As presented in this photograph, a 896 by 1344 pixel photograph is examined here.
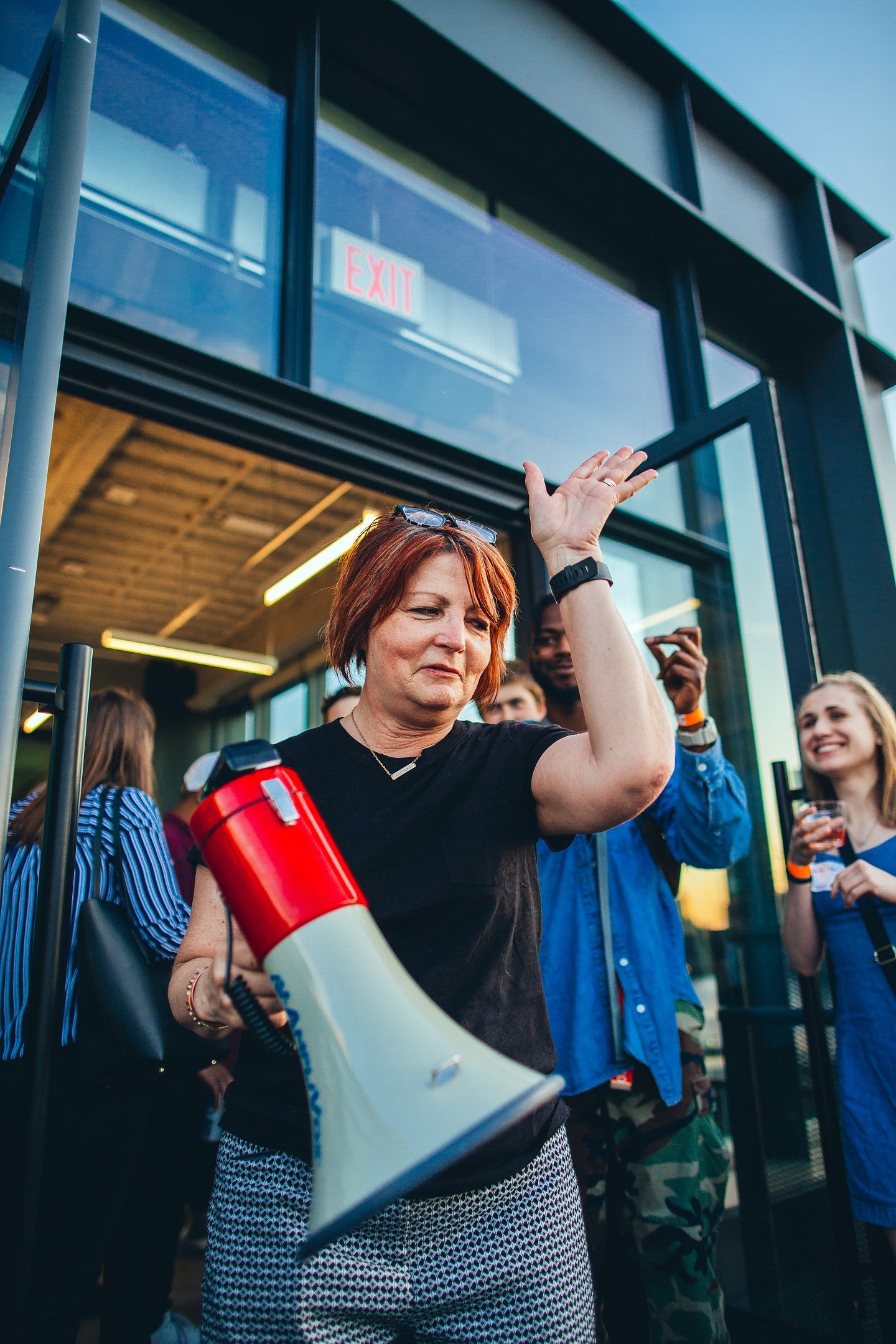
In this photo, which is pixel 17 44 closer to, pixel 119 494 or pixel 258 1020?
pixel 258 1020

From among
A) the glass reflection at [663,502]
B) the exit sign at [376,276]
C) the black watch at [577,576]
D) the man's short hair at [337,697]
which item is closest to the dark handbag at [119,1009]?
the black watch at [577,576]

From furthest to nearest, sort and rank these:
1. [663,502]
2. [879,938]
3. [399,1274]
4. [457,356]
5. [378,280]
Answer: [457,356], [378,280], [663,502], [879,938], [399,1274]

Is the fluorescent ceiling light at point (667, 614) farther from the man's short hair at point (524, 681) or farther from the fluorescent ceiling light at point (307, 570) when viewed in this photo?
the fluorescent ceiling light at point (307, 570)

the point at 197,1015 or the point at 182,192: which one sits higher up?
the point at 182,192

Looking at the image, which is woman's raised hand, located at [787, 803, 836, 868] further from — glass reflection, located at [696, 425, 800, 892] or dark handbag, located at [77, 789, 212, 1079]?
dark handbag, located at [77, 789, 212, 1079]

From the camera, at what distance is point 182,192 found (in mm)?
2945

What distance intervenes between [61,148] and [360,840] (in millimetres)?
1355

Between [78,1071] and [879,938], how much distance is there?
184 cm

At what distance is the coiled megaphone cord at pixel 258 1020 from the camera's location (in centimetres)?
86

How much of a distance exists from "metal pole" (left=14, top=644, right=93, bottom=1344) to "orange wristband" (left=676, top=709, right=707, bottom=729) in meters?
1.38

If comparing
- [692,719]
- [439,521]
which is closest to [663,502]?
[692,719]

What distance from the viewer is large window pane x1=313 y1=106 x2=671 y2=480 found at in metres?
3.23

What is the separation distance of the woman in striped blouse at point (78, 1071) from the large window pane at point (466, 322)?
6.08 feet

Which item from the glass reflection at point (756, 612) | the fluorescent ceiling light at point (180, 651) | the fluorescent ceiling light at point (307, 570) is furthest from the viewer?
the fluorescent ceiling light at point (180, 651)
